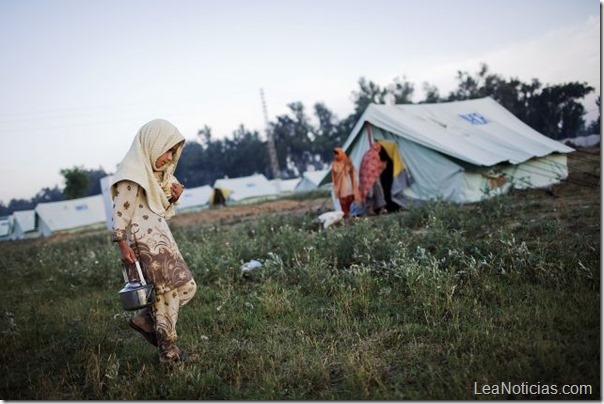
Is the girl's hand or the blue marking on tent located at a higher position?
the blue marking on tent

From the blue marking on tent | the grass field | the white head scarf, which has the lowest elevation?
the grass field

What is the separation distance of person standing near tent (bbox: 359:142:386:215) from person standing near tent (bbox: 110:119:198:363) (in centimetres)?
696

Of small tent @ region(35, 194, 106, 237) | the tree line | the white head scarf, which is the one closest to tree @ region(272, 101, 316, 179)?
the tree line

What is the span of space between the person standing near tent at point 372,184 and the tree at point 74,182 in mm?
35676

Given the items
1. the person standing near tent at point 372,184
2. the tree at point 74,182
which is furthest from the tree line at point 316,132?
the person standing near tent at point 372,184

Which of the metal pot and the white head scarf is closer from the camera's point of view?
the metal pot

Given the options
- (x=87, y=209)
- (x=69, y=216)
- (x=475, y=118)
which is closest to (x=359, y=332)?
(x=475, y=118)

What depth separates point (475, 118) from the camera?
37.8ft

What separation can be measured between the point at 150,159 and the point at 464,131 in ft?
31.2

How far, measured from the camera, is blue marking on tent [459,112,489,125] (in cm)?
1127

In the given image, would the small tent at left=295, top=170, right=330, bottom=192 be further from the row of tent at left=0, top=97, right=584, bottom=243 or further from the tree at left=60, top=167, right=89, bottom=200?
the row of tent at left=0, top=97, right=584, bottom=243

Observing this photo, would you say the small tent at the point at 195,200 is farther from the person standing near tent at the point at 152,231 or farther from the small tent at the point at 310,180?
the person standing near tent at the point at 152,231

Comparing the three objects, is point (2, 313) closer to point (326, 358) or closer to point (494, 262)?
point (326, 358)

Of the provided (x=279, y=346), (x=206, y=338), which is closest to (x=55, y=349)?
(x=206, y=338)
